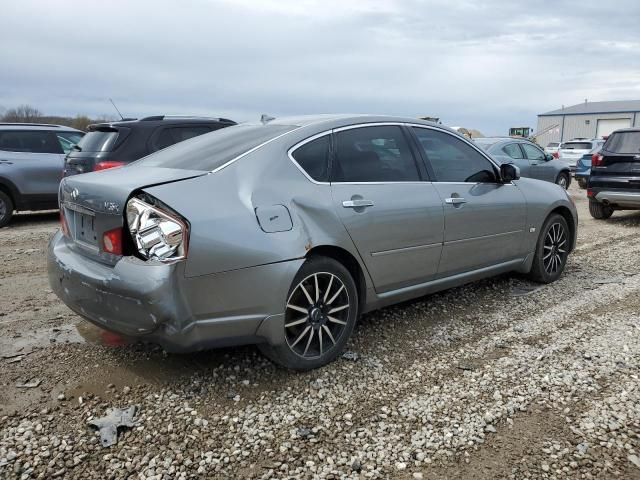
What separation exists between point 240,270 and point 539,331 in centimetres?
252

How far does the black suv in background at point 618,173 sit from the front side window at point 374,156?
23.3ft

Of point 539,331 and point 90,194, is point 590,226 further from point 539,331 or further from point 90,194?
point 90,194

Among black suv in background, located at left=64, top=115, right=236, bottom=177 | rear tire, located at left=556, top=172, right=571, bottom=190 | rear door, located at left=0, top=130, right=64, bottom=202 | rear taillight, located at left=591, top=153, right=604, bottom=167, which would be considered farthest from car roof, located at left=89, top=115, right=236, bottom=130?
rear tire, located at left=556, top=172, right=571, bottom=190

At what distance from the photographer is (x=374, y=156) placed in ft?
12.5

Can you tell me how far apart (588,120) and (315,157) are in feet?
227

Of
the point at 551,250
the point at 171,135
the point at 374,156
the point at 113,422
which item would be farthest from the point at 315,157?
the point at 171,135

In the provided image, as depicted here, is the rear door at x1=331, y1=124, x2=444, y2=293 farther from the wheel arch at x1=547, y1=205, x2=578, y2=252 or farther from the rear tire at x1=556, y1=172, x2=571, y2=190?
the rear tire at x1=556, y1=172, x2=571, y2=190

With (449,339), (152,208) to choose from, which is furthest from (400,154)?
(152,208)

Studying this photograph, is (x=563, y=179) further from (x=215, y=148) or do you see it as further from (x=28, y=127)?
(x=215, y=148)

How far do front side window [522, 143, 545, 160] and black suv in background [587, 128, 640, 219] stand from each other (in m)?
2.86

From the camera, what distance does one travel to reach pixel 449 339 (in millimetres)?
3953

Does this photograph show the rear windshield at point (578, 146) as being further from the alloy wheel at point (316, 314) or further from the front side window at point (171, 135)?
the alloy wheel at point (316, 314)

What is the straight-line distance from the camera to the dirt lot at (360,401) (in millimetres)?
2527

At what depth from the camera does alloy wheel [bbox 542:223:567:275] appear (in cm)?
538
